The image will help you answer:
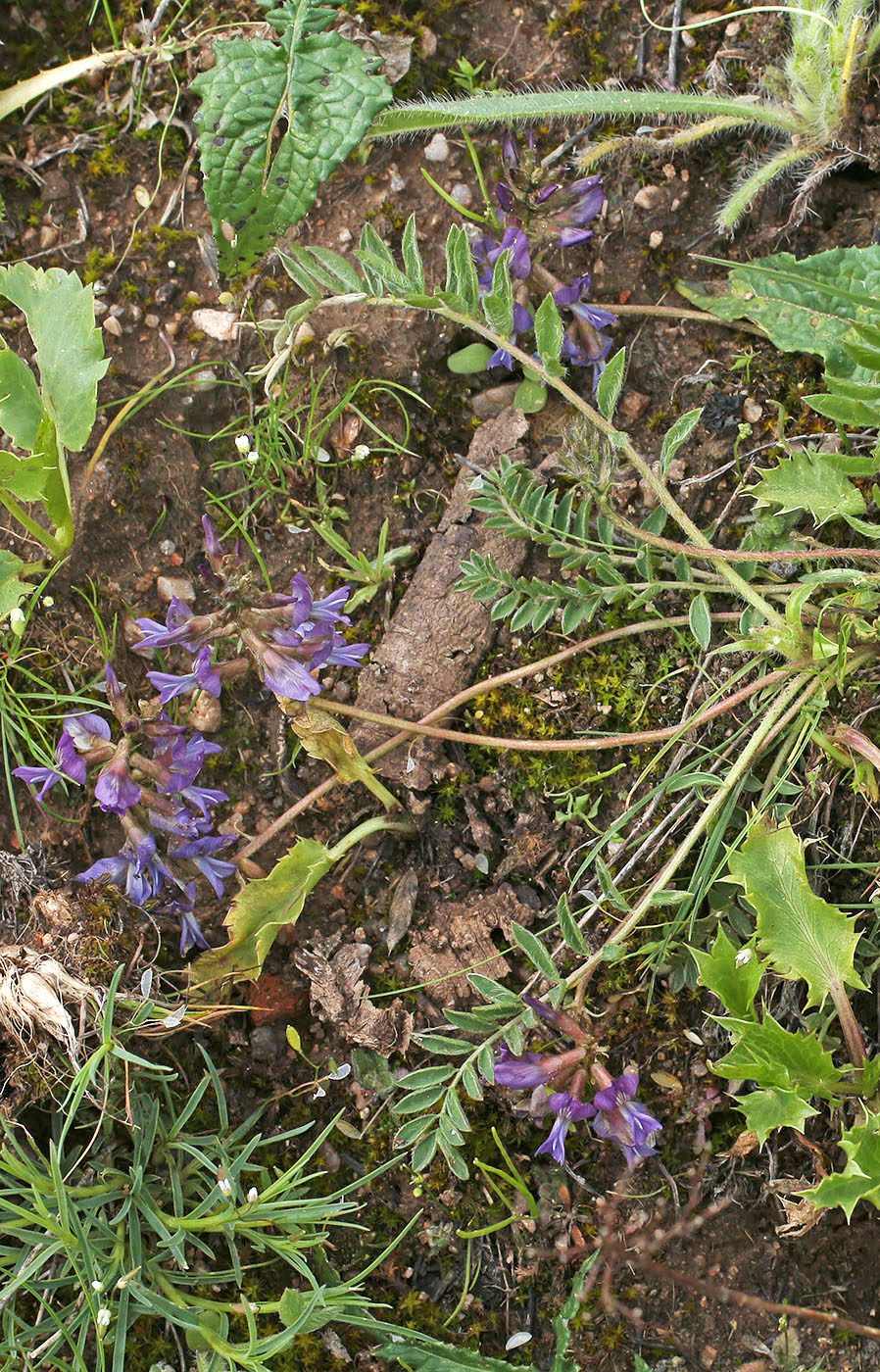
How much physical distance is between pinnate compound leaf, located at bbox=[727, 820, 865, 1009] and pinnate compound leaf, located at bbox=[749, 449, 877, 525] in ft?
2.29

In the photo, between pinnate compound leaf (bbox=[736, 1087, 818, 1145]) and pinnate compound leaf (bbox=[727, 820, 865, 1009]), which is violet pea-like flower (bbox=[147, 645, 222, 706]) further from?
pinnate compound leaf (bbox=[736, 1087, 818, 1145])

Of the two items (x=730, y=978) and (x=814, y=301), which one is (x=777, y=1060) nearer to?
(x=730, y=978)

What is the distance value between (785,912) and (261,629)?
4.12ft

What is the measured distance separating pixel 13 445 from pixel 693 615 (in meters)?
1.79

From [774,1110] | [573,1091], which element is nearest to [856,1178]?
[774,1110]

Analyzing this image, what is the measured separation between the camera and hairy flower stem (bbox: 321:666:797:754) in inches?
97.2

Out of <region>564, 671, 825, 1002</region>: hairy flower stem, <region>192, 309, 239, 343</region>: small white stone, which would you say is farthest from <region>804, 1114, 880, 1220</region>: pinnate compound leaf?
<region>192, 309, 239, 343</region>: small white stone

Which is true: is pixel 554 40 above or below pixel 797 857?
above

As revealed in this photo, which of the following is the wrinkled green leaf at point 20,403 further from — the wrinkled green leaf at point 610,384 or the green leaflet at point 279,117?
the wrinkled green leaf at point 610,384

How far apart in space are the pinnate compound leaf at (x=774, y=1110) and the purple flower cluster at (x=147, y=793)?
4.09 feet

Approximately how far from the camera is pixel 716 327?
279 cm

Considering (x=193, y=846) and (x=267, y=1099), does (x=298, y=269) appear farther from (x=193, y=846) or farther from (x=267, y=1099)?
(x=267, y=1099)

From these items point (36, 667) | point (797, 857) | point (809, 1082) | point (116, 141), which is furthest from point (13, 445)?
point (809, 1082)

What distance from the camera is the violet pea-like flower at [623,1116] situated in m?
2.26
